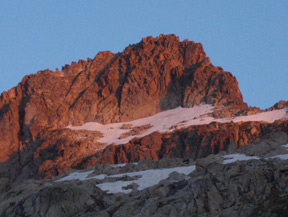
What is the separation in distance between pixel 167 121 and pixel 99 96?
829 inches

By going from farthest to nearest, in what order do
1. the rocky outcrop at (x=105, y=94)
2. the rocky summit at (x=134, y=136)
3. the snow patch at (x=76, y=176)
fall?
1. the rocky outcrop at (x=105, y=94)
2. the snow patch at (x=76, y=176)
3. the rocky summit at (x=134, y=136)

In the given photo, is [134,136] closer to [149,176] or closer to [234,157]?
[234,157]

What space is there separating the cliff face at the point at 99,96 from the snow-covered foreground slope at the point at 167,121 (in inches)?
84.7

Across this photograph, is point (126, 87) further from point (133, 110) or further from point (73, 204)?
point (73, 204)

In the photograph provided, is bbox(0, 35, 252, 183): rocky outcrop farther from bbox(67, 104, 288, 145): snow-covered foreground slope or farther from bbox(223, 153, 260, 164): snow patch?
bbox(223, 153, 260, 164): snow patch

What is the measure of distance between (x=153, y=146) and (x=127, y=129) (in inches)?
719

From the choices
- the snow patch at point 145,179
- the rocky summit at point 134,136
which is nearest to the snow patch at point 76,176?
the rocky summit at point 134,136

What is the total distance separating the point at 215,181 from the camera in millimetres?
50531

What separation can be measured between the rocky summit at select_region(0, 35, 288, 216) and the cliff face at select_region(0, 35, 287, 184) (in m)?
0.22

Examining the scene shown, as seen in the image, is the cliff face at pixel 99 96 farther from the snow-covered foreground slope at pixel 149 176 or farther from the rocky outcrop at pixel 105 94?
the snow-covered foreground slope at pixel 149 176

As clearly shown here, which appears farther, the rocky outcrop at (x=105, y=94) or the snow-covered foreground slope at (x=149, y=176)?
the rocky outcrop at (x=105, y=94)

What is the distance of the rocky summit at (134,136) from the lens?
182 feet

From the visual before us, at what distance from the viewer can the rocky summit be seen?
182 feet

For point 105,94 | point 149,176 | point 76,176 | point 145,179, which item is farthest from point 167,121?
point 145,179
